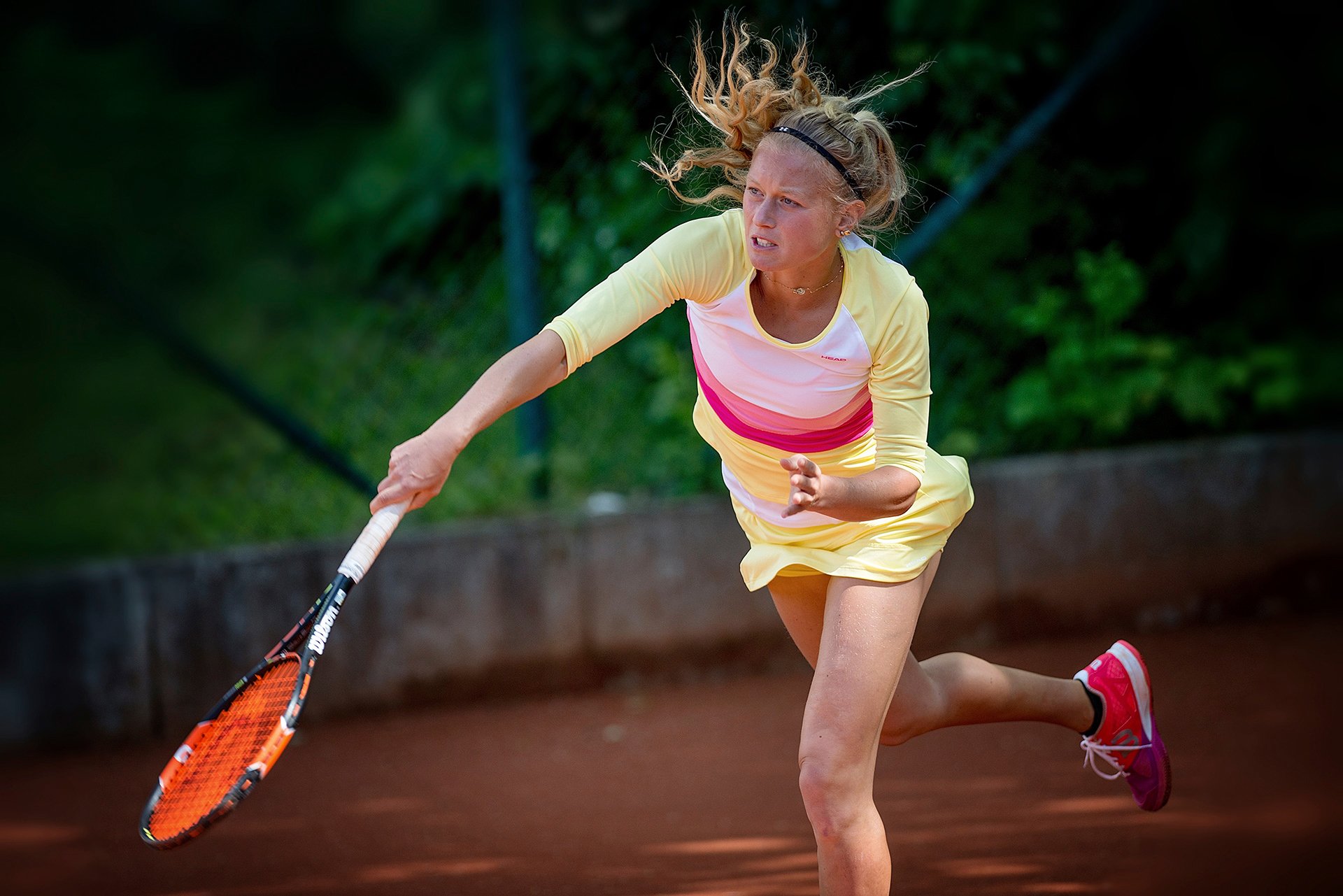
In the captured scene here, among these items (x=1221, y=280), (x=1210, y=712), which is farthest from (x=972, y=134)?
(x=1210, y=712)

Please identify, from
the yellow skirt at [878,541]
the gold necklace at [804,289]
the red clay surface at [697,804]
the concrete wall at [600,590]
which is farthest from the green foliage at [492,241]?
the yellow skirt at [878,541]

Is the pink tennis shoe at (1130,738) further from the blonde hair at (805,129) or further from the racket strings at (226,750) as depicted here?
the racket strings at (226,750)

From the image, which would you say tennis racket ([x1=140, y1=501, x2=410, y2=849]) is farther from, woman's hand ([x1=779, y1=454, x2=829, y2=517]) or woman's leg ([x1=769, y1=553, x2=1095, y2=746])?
woman's leg ([x1=769, y1=553, x2=1095, y2=746])

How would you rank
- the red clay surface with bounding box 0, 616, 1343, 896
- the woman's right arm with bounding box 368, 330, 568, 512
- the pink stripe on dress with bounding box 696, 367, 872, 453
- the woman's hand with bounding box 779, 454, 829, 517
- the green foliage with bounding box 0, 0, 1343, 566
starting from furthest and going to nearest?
1. the green foliage with bounding box 0, 0, 1343, 566
2. the red clay surface with bounding box 0, 616, 1343, 896
3. the pink stripe on dress with bounding box 696, 367, 872, 453
4. the woman's right arm with bounding box 368, 330, 568, 512
5. the woman's hand with bounding box 779, 454, 829, 517

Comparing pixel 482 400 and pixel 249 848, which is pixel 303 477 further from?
pixel 482 400

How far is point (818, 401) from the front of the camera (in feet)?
9.20

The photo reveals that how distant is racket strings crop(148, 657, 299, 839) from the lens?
2469 millimetres

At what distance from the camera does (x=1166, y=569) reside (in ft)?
17.0

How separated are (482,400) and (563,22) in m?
3.04

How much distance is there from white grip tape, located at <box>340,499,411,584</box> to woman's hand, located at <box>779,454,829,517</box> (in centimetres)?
66

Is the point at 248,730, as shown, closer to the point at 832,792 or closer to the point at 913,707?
the point at 832,792

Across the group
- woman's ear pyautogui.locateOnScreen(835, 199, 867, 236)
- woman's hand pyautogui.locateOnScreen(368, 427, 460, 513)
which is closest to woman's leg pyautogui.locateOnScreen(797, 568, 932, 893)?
woman's ear pyautogui.locateOnScreen(835, 199, 867, 236)

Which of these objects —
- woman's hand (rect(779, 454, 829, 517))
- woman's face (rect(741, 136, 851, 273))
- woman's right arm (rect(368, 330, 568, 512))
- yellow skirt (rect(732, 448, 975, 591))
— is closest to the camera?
woman's hand (rect(779, 454, 829, 517))

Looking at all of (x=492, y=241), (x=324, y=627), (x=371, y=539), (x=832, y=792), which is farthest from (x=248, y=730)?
(x=492, y=241)
